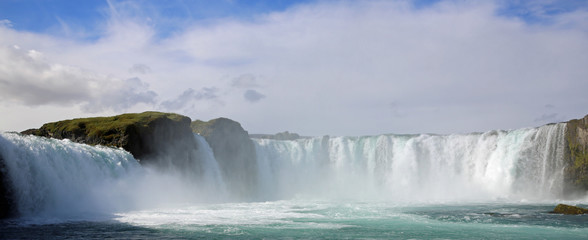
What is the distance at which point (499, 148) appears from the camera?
147 ft

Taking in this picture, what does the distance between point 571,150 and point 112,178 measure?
107 feet

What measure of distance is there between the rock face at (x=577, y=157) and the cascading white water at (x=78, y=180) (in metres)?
29.0

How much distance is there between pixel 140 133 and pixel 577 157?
32354 mm

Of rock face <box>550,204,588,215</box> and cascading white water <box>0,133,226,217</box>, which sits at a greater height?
cascading white water <box>0,133,226,217</box>

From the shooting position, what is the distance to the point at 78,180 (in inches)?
A: 1070

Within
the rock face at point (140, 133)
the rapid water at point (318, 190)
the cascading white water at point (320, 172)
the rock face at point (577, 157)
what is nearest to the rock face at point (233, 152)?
the cascading white water at point (320, 172)

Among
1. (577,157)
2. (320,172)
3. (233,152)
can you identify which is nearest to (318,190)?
(320,172)

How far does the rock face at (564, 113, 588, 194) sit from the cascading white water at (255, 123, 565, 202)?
2.05ft

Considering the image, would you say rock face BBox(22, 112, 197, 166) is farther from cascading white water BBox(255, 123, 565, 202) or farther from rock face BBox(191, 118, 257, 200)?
cascading white water BBox(255, 123, 565, 202)

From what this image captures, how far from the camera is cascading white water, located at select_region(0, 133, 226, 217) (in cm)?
2309

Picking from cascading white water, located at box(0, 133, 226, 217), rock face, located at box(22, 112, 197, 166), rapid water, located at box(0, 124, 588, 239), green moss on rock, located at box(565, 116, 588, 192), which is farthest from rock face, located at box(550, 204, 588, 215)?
rock face, located at box(22, 112, 197, 166)

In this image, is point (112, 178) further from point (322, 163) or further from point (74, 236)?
point (322, 163)

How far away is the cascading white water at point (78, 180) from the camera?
75.8ft

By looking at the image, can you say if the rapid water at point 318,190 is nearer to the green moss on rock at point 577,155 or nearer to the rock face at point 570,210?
the green moss on rock at point 577,155
